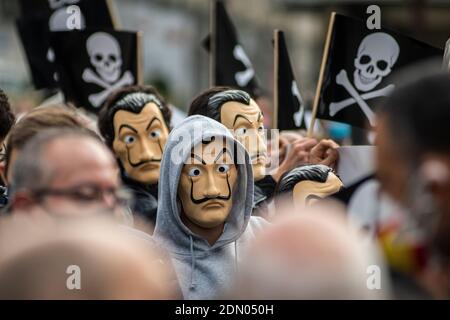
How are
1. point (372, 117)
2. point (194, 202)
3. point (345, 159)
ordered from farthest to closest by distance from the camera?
point (372, 117) → point (345, 159) → point (194, 202)

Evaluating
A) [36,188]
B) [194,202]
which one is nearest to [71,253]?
[36,188]

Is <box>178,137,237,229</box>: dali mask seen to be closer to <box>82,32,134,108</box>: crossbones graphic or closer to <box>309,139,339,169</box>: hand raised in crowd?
<box>309,139,339,169</box>: hand raised in crowd

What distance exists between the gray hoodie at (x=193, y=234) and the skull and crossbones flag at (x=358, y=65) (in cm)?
126

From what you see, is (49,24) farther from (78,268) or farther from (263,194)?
(78,268)

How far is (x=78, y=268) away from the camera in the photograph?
2.44m

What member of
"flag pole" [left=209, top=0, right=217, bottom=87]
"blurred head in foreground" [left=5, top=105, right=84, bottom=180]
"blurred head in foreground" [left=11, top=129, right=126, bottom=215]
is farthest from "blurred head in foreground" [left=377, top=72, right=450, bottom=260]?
"flag pole" [left=209, top=0, right=217, bottom=87]

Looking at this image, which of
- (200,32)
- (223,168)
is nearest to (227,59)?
(223,168)

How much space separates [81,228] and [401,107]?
745mm

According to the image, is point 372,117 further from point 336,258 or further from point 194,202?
point 336,258

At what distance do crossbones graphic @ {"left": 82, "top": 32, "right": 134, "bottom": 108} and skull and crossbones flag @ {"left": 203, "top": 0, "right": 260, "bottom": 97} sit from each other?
0.69 m

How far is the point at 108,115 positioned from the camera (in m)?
5.78

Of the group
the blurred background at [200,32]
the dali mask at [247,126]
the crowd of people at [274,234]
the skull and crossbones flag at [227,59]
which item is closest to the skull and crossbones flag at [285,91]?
the skull and crossbones flag at [227,59]

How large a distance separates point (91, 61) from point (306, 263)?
4.99 meters

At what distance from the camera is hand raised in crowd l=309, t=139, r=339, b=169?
5207 mm
